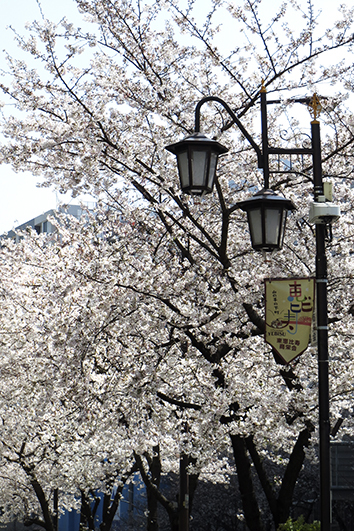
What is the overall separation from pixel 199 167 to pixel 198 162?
49mm

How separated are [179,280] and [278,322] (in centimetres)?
223

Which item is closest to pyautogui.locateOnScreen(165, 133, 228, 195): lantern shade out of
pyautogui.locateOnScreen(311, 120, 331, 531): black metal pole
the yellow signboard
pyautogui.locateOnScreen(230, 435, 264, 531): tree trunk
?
pyautogui.locateOnScreen(311, 120, 331, 531): black metal pole

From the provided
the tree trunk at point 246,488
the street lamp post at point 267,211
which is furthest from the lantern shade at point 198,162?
the tree trunk at point 246,488

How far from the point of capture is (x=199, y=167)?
6.16 metres

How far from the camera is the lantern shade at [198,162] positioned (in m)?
6.12

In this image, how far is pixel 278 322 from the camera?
6602 mm

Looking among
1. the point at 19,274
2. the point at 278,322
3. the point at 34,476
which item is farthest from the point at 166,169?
the point at 34,476

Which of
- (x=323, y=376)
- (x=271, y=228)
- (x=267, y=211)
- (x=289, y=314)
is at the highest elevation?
(x=267, y=211)

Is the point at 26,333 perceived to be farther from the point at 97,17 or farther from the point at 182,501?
the point at 97,17

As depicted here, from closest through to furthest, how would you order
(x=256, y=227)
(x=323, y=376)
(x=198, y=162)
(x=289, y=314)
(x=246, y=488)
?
(x=323, y=376)
(x=198, y=162)
(x=256, y=227)
(x=289, y=314)
(x=246, y=488)

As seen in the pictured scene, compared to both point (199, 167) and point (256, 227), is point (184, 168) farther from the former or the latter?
point (256, 227)

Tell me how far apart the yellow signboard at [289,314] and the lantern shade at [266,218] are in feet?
1.63

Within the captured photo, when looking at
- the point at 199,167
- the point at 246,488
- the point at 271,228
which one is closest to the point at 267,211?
the point at 271,228

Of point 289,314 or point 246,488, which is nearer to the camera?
point 289,314
